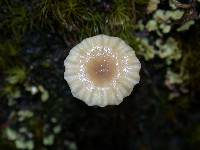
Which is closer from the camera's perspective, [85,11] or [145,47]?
[85,11]

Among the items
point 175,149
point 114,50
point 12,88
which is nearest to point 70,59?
point 114,50

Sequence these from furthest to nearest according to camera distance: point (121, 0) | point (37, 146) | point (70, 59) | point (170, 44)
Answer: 1. point (37, 146)
2. point (170, 44)
3. point (121, 0)
4. point (70, 59)

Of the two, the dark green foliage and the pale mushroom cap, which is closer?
the pale mushroom cap

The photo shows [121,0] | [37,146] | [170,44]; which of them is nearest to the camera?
[121,0]

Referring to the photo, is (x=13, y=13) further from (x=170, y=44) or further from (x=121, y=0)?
(x=170, y=44)

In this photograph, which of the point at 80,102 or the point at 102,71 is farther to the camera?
the point at 80,102

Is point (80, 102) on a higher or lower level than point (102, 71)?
lower

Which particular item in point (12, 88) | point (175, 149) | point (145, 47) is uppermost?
point (145, 47)

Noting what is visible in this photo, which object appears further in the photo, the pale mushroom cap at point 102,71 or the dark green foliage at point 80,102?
the dark green foliage at point 80,102
